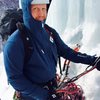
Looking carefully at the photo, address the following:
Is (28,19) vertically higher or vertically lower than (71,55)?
higher

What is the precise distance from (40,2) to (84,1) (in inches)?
66.9

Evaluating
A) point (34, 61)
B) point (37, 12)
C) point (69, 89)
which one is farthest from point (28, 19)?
point (69, 89)

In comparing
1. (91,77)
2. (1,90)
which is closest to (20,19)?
(91,77)

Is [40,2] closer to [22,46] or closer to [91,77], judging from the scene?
[22,46]

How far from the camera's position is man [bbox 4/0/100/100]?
6.41 ft

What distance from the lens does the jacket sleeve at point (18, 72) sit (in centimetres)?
194

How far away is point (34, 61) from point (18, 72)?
100mm

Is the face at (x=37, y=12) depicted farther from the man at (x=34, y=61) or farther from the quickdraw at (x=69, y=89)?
the quickdraw at (x=69, y=89)

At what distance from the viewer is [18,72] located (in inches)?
77.8

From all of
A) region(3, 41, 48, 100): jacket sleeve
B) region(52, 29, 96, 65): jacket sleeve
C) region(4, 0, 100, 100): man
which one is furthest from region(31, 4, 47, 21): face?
region(52, 29, 96, 65): jacket sleeve

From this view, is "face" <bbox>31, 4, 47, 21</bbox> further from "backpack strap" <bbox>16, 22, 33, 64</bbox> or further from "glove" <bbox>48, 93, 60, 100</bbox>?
"glove" <bbox>48, 93, 60, 100</bbox>

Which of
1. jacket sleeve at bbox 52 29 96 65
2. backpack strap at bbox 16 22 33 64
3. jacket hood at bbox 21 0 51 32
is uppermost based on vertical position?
jacket hood at bbox 21 0 51 32

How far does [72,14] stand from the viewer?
381cm

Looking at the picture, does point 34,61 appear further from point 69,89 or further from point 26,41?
point 69,89
